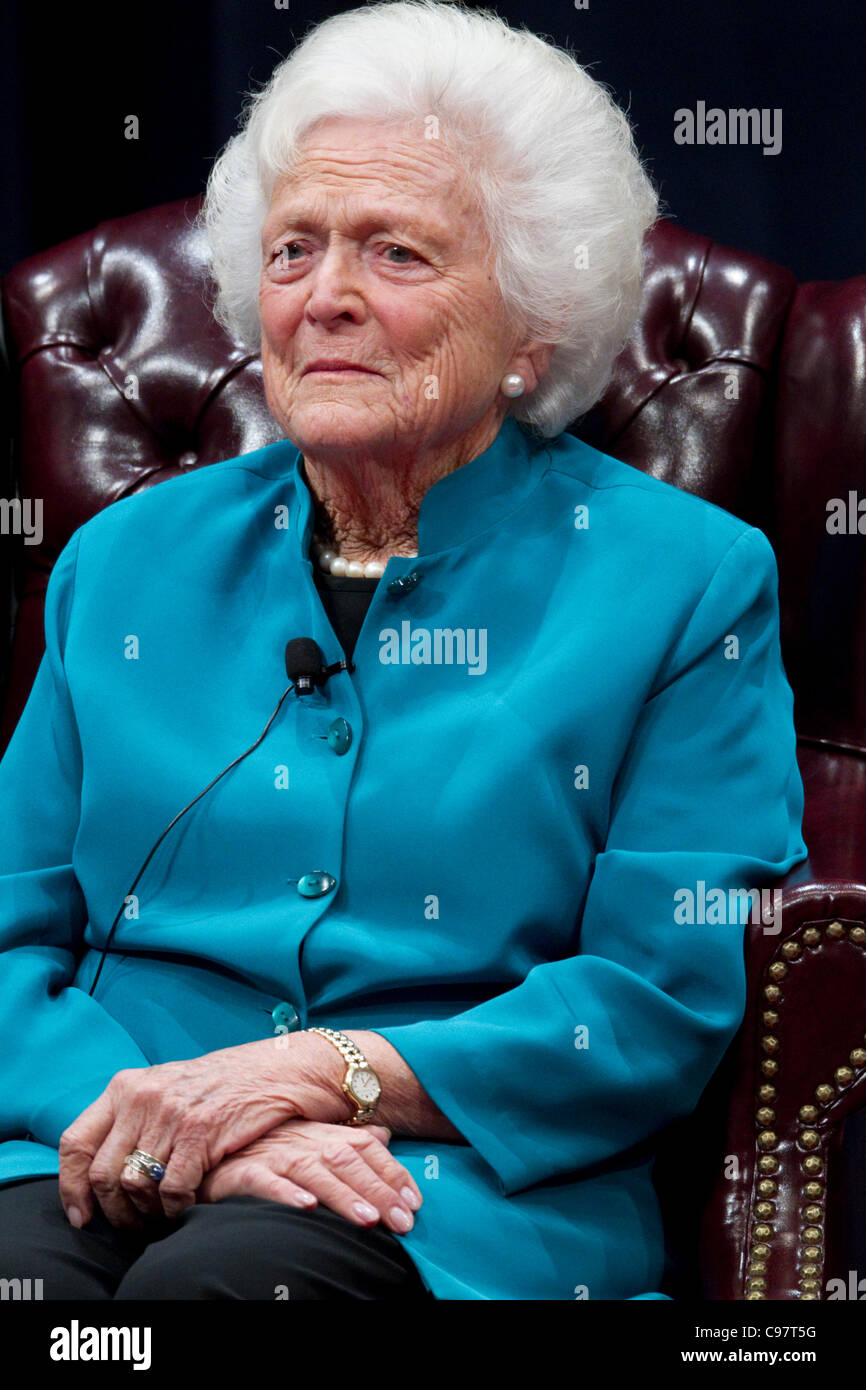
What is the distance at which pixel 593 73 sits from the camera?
7.79 feet

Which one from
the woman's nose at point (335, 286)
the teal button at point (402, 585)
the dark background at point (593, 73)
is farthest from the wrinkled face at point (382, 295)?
the dark background at point (593, 73)

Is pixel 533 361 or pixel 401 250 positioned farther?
pixel 533 361

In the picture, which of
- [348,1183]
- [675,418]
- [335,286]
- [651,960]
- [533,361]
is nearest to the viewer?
[348,1183]

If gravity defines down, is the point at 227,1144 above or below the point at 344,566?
below

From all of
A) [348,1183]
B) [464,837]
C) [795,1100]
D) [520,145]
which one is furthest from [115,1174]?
[520,145]

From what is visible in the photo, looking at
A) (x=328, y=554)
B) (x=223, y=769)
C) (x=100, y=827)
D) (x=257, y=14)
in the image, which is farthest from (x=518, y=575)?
(x=257, y=14)

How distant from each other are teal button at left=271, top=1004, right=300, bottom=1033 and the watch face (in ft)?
0.37

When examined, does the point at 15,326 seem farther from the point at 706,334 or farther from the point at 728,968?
the point at 728,968

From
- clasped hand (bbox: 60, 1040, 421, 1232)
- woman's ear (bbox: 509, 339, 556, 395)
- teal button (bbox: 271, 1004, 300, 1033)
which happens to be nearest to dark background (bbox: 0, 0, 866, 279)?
woman's ear (bbox: 509, 339, 556, 395)

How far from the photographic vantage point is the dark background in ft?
7.64

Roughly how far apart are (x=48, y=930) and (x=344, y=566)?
44 cm

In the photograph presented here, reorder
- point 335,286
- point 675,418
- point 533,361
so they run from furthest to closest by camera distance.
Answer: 1. point 675,418
2. point 533,361
3. point 335,286

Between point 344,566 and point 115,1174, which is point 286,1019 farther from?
point 344,566

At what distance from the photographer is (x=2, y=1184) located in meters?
1.32
